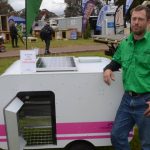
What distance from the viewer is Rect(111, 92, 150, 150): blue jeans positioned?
3.55m

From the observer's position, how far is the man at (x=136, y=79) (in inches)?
137

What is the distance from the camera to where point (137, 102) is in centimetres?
355

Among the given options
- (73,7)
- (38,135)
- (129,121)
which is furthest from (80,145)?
(73,7)

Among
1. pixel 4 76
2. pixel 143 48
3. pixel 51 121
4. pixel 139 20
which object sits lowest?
pixel 51 121

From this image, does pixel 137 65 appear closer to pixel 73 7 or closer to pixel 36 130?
pixel 36 130

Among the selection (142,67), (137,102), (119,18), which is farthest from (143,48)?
(119,18)

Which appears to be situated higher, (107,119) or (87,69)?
(87,69)

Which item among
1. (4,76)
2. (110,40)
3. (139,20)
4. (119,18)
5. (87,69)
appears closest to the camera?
(139,20)

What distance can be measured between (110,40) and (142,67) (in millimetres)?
4215

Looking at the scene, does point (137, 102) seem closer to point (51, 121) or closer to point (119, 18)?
point (51, 121)

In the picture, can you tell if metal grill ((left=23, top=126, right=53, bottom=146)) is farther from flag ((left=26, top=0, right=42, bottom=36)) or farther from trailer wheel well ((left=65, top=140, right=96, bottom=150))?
flag ((left=26, top=0, right=42, bottom=36))

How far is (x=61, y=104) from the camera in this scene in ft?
12.8

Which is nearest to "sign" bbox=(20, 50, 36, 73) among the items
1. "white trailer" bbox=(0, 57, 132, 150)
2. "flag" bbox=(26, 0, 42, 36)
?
"white trailer" bbox=(0, 57, 132, 150)

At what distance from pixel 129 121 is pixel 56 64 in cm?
114
